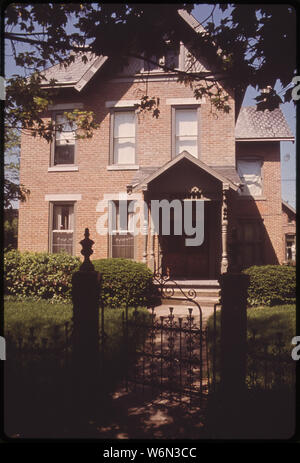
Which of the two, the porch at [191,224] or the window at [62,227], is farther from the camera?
the window at [62,227]

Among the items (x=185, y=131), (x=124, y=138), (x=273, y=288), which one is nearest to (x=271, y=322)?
(x=273, y=288)

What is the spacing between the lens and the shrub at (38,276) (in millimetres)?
9625

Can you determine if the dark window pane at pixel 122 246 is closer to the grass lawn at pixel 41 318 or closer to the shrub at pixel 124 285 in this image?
the shrub at pixel 124 285

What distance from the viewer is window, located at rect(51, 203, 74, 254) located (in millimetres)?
12562

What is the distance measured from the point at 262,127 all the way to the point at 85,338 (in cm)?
1378

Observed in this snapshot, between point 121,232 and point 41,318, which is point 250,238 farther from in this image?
point 41,318

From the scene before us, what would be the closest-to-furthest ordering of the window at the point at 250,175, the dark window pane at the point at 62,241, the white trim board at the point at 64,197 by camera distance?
the white trim board at the point at 64,197 < the dark window pane at the point at 62,241 < the window at the point at 250,175

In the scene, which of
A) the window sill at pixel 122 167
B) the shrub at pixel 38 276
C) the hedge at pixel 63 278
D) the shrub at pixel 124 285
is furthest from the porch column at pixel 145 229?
the shrub at pixel 38 276

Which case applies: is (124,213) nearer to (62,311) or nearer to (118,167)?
(118,167)

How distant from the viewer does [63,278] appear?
9648 millimetres

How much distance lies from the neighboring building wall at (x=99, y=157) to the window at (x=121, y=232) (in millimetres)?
315

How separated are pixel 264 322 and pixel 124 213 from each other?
21.8 feet

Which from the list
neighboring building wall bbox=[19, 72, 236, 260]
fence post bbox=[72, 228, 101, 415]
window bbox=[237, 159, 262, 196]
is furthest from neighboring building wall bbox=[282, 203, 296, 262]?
fence post bbox=[72, 228, 101, 415]
